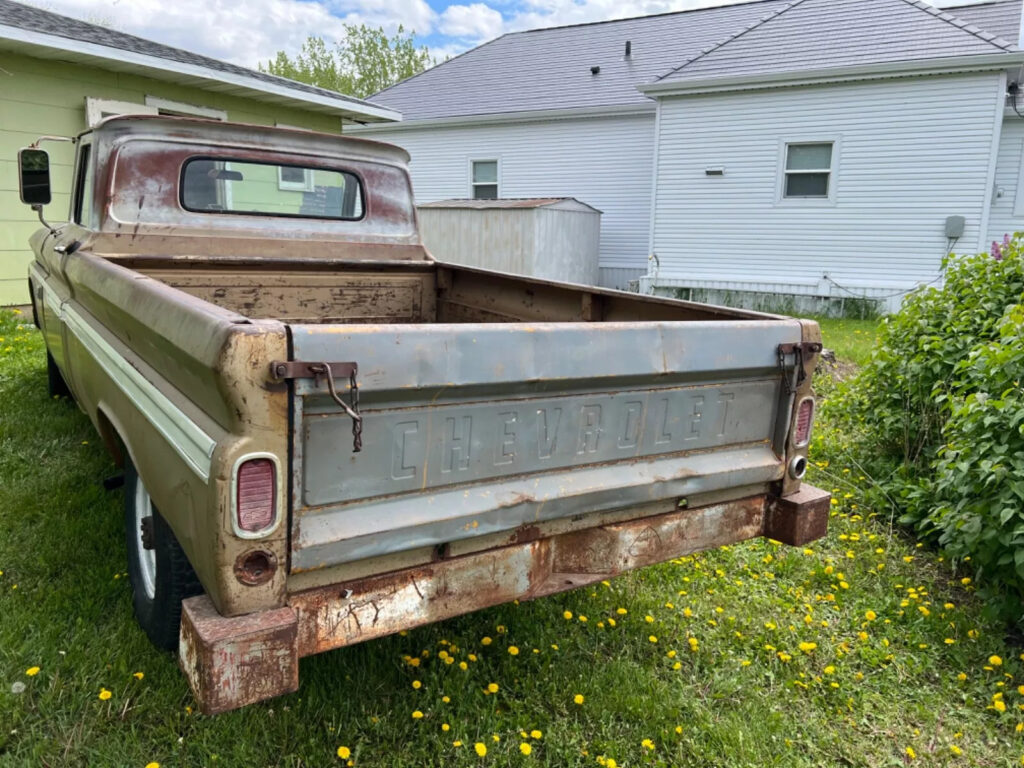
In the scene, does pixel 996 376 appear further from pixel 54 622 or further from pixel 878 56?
pixel 878 56

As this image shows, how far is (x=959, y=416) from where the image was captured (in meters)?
3.65

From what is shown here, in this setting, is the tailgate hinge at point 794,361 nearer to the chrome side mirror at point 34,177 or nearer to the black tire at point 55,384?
the chrome side mirror at point 34,177

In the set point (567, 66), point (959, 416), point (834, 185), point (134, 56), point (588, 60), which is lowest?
point (959, 416)

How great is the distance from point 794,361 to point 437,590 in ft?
4.71

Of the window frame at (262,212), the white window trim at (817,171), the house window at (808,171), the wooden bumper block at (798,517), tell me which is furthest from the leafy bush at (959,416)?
the house window at (808,171)

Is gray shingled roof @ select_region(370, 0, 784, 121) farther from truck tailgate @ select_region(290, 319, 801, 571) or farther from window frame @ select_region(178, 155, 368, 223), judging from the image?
truck tailgate @ select_region(290, 319, 801, 571)

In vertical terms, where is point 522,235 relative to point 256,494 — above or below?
above

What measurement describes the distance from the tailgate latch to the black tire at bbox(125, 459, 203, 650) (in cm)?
83

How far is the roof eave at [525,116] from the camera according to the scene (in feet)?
53.4

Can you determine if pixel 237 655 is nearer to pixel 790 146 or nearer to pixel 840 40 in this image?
pixel 790 146

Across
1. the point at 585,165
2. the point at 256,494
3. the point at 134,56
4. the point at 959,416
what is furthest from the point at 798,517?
the point at 585,165

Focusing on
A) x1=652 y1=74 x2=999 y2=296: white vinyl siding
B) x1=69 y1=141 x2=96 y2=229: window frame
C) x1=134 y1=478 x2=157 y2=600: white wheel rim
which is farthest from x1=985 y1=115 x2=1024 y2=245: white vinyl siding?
x1=134 y1=478 x2=157 y2=600: white wheel rim

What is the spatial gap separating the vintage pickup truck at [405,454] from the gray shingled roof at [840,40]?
39.2 ft

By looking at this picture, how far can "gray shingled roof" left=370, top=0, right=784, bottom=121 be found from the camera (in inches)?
687
